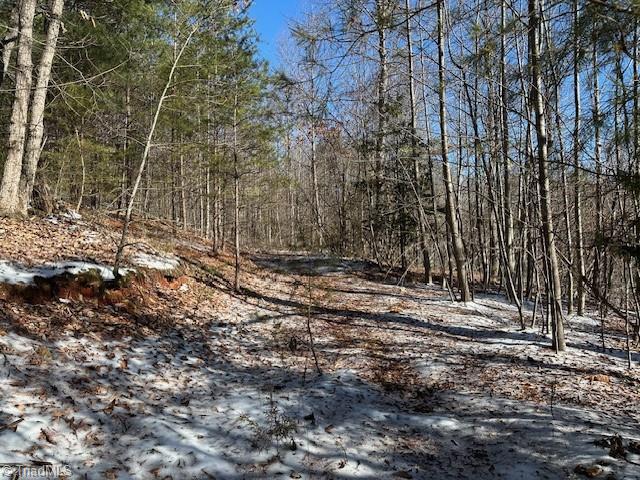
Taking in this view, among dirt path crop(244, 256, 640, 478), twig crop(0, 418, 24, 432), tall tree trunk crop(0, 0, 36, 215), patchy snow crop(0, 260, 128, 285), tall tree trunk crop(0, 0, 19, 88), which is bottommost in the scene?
dirt path crop(244, 256, 640, 478)

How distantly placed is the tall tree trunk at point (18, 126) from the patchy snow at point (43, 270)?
2778 mm

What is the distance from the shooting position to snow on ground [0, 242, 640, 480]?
148 inches

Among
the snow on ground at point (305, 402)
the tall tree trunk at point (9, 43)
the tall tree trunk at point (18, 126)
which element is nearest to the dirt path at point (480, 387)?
the snow on ground at point (305, 402)

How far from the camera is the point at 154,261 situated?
875 centimetres

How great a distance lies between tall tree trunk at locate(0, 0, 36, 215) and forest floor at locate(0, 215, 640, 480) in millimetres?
596

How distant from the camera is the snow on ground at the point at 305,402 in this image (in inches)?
148

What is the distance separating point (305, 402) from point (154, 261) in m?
5.09

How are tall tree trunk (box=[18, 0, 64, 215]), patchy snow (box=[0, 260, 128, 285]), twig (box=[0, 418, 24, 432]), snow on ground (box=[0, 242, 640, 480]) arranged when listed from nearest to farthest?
twig (box=[0, 418, 24, 432])
snow on ground (box=[0, 242, 640, 480])
patchy snow (box=[0, 260, 128, 285])
tall tree trunk (box=[18, 0, 64, 215])

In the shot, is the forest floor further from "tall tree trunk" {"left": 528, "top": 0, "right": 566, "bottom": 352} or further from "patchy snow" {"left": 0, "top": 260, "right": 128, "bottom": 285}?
"tall tree trunk" {"left": 528, "top": 0, "right": 566, "bottom": 352}

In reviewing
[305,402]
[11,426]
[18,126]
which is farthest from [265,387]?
[18,126]

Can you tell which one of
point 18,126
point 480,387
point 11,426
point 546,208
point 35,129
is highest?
point 35,129

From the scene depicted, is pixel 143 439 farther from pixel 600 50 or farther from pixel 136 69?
pixel 136 69

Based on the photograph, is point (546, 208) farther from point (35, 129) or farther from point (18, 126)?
point (35, 129)

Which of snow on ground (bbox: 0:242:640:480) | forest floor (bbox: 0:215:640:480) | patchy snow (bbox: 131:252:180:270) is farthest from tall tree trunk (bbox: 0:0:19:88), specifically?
snow on ground (bbox: 0:242:640:480)
